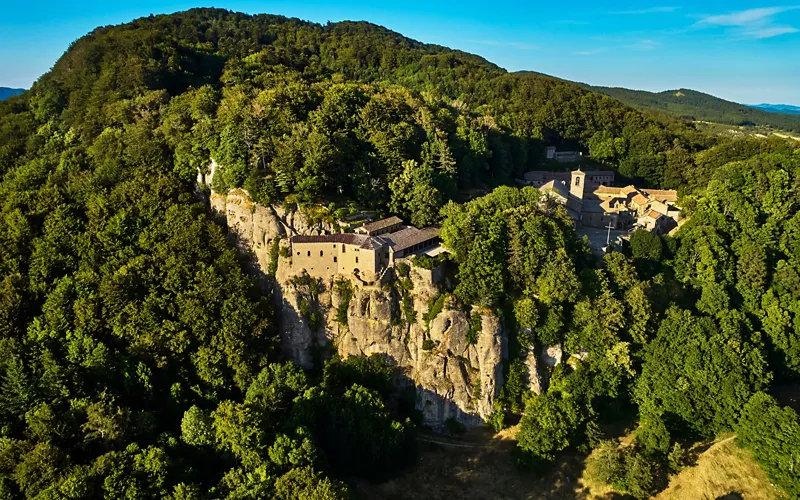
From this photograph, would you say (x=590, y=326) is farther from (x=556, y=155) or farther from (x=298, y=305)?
(x=556, y=155)

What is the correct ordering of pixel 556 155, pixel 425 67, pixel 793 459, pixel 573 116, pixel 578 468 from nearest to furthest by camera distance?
pixel 793 459, pixel 578 468, pixel 556 155, pixel 573 116, pixel 425 67

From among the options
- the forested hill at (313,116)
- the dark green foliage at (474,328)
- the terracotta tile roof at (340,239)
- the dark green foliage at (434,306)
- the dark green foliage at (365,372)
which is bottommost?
the dark green foliage at (365,372)

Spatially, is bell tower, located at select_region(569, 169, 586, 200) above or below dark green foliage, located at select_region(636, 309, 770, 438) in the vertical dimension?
above

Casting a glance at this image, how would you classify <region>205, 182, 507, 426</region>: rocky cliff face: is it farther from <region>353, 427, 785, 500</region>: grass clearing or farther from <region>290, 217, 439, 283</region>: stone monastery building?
<region>353, 427, 785, 500</region>: grass clearing

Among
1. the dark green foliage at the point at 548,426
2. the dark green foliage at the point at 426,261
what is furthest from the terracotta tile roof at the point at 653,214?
the dark green foliage at the point at 426,261

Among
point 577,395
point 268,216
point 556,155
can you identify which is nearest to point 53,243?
point 268,216


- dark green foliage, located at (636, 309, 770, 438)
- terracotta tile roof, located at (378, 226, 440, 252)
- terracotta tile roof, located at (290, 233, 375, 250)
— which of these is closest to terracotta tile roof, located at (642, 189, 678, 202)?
dark green foliage, located at (636, 309, 770, 438)

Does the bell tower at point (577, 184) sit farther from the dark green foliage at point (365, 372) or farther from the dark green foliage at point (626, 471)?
the dark green foliage at point (365, 372)
